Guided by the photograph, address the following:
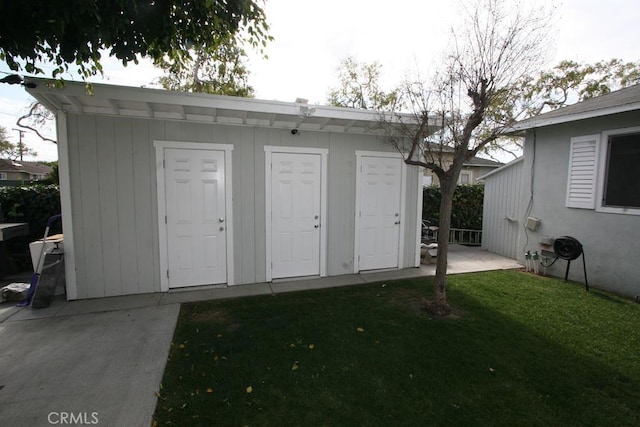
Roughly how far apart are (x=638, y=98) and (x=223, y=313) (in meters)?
6.13

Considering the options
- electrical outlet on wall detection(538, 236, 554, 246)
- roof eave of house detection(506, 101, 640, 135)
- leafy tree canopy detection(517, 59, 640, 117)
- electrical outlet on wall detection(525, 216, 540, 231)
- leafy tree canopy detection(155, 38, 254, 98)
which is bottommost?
electrical outlet on wall detection(538, 236, 554, 246)

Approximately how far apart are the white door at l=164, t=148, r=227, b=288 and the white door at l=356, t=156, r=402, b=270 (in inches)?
92.2

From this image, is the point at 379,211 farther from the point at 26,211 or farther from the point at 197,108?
the point at 26,211

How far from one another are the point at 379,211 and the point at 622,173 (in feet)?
11.7

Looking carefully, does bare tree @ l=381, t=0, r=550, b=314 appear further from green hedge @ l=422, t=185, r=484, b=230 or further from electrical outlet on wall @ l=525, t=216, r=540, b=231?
green hedge @ l=422, t=185, r=484, b=230

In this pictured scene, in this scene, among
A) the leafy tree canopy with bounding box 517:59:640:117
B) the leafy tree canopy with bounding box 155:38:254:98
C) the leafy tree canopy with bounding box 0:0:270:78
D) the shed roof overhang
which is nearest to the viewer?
the leafy tree canopy with bounding box 0:0:270:78

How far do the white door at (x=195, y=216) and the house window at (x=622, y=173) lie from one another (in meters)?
5.84

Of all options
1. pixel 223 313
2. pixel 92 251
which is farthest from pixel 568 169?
pixel 92 251

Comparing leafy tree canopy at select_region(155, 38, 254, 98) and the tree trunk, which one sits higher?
leafy tree canopy at select_region(155, 38, 254, 98)

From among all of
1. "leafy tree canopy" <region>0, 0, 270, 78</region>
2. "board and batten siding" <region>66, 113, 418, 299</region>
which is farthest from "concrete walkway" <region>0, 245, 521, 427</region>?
"leafy tree canopy" <region>0, 0, 270, 78</region>

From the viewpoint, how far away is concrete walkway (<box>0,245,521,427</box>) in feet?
6.91

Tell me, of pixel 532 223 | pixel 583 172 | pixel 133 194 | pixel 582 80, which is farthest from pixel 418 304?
pixel 582 80

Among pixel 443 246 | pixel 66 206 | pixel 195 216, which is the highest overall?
pixel 66 206

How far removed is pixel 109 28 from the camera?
8.20 feet
